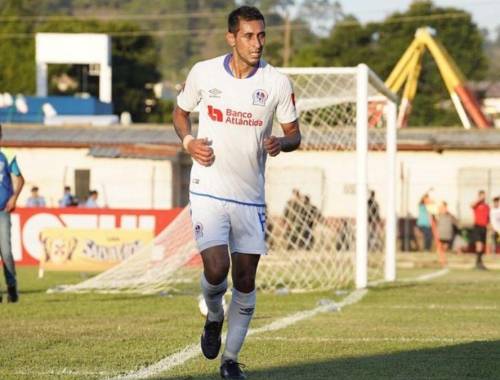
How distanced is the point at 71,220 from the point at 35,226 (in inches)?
30.6

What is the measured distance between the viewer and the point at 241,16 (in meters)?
8.48

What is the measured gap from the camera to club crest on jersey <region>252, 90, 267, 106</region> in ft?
27.7

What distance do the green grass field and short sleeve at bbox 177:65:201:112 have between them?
1637 millimetres

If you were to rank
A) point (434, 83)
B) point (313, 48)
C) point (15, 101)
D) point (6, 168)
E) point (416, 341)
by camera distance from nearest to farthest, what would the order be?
point (416, 341) < point (6, 168) < point (15, 101) < point (434, 83) < point (313, 48)

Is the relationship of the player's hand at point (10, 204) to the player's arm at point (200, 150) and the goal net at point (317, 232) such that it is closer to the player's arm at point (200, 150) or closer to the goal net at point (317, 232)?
the goal net at point (317, 232)

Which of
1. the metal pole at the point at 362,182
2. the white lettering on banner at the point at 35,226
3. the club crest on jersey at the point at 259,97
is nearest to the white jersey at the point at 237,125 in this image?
the club crest on jersey at the point at 259,97

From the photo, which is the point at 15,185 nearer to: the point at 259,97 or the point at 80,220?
the point at 259,97

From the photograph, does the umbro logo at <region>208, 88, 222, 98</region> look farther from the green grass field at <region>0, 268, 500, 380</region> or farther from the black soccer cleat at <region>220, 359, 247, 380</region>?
the green grass field at <region>0, 268, 500, 380</region>

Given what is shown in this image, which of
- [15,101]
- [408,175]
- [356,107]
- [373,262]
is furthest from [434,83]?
[356,107]

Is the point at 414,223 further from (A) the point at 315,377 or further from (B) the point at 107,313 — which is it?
(A) the point at 315,377

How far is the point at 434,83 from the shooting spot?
91.5m

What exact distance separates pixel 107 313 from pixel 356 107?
668 centimetres

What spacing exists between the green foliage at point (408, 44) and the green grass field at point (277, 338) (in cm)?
7047

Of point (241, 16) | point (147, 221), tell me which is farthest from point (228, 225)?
point (147, 221)
